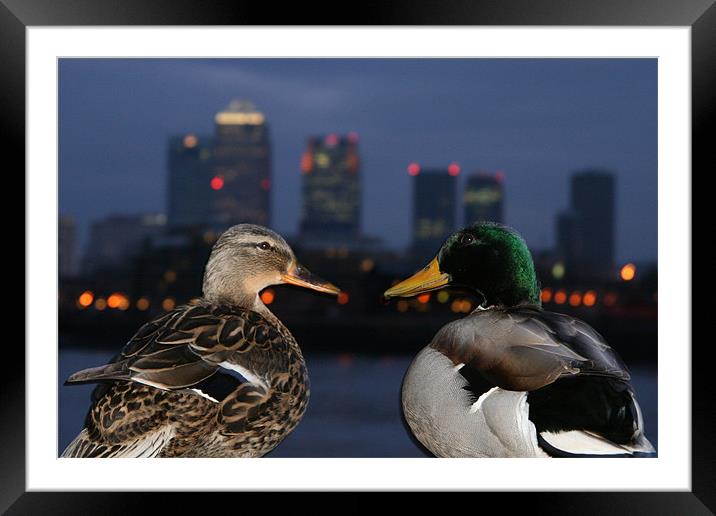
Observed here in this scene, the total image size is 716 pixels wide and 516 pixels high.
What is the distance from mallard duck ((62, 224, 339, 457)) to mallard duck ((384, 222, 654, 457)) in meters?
0.45

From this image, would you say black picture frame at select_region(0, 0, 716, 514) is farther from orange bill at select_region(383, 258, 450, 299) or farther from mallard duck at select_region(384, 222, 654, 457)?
orange bill at select_region(383, 258, 450, 299)

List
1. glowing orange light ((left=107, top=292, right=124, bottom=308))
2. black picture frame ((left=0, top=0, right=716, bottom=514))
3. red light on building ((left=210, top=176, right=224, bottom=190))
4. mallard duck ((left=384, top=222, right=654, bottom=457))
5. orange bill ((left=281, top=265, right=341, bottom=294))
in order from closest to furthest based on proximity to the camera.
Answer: mallard duck ((left=384, top=222, right=654, bottom=457))
black picture frame ((left=0, top=0, right=716, bottom=514))
orange bill ((left=281, top=265, right=341, bottom=294))
red light on building ((left=210, top=176, right=224, bottom=190))
glowing orange light ((left=107, top=292, right=124, bottom=308))

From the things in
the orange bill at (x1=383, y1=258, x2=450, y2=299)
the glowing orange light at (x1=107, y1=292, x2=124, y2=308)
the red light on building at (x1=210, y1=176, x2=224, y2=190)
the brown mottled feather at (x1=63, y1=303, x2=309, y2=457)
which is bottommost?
the brown mottled feather at (x1=63, y1=303, x2=309, y2=457)

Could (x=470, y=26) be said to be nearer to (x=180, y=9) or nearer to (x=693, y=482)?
(x=180, y=9)

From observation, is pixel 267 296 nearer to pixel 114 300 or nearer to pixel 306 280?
pixel 306 280

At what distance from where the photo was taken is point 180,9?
8.93 ft

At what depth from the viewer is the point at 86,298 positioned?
16.6 feet

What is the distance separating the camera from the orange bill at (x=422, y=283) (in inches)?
114

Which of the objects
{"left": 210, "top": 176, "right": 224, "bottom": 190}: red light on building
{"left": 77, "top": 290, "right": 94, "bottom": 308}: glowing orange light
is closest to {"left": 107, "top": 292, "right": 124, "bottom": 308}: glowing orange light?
{"left": 77, "top": 290, "right": 94, "bottom": 308}: glowing orange light

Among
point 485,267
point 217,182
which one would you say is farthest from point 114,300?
point 485,267

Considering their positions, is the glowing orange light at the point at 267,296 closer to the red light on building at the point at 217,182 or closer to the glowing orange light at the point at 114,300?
the red light on building at the point at 217,182

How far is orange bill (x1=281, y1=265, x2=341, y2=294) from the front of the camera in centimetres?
288

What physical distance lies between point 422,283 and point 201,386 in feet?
2.90

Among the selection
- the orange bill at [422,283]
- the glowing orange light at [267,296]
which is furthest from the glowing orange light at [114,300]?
the orange bill at [422,283]
